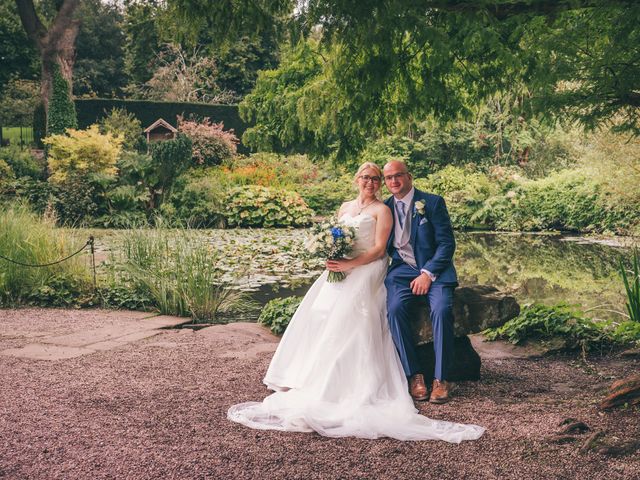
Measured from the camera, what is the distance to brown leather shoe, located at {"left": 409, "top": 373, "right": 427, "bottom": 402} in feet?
15.8

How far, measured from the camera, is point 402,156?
76.5 feet

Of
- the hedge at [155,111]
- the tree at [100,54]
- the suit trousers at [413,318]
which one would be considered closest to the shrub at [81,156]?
the hedge at [155,111]

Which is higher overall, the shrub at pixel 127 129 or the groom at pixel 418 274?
the shrub at pixel 127 129

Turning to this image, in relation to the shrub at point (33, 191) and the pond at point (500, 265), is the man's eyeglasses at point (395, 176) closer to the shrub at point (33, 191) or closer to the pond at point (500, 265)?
the pond at point (500, 265)

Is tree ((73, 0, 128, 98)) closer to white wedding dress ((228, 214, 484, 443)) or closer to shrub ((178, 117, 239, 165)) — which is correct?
shrub ((178, 117, 239, 165))

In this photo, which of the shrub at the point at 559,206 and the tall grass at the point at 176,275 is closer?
the tall grass at the point at 176,275

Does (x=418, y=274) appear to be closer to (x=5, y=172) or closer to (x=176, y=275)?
(x=176, y=275)

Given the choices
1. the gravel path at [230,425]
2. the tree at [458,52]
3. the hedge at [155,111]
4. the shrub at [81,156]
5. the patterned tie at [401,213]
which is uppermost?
the hedge at [155,111]

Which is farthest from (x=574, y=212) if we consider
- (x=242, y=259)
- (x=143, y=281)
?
(x=143, y=281)

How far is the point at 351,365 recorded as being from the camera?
184 inches

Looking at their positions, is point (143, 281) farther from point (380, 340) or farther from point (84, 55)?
point (84, 55)

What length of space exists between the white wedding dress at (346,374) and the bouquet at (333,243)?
0.08m

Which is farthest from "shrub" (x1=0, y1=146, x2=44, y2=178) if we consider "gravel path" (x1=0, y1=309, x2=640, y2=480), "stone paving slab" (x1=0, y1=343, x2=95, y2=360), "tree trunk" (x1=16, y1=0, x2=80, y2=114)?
"gravel path" (x1=0, y1=309, x2=640, y2=480)

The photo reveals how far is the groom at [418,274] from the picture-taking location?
15.8ft
